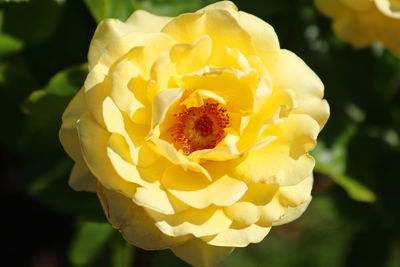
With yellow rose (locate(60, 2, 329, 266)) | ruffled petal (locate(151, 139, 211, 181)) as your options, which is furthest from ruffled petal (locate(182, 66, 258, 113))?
ruffled petal (locate(151, 139, 211, 181))

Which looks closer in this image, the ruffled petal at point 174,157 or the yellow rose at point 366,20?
the ruffled petal at point 174,157

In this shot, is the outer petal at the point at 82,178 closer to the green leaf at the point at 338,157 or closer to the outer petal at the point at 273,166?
the outer petal at the point at 273,166

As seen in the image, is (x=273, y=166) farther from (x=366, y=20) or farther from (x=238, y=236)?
(x=366, y=20)

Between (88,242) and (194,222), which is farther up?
(194,222)

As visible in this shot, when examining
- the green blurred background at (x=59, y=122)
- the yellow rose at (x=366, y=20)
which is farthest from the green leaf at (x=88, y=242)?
the yellow rose at (x=366, y=20)

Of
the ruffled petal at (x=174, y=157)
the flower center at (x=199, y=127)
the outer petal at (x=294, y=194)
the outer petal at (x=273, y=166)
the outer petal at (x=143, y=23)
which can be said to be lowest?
the flower center at (x=199, y=127)

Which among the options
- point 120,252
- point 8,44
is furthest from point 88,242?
point 8,44

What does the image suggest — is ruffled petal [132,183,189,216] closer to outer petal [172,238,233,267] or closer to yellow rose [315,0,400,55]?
outer petal [172,238,233,267]
